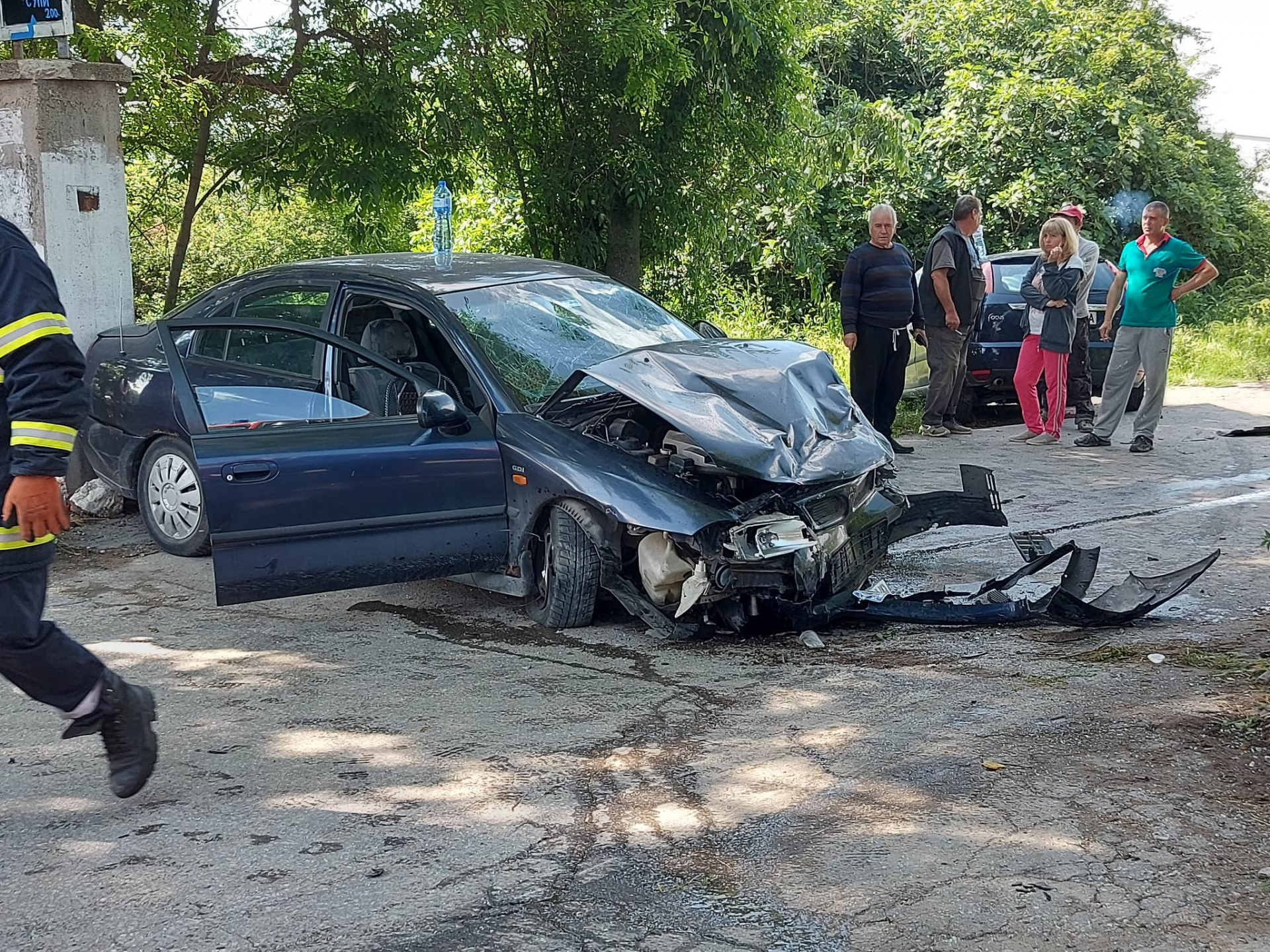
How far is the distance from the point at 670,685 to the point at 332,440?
1746 mm

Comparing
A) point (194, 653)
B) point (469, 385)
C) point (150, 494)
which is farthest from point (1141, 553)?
point (150, 494)

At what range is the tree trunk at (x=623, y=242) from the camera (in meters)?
10.4

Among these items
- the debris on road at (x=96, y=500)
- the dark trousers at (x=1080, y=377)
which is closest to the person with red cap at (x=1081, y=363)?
the dark trousers at (x=1080, y=377)

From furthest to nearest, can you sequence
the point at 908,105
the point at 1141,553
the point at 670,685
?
the point at 908,105 → the point at 1141,553 → the point at 670,685

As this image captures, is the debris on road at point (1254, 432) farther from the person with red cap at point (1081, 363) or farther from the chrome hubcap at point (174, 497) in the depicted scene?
the chrome hubcap at point (174, 497)

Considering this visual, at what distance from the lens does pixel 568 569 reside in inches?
213

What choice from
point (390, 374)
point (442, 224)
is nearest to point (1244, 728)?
point (390, 374)

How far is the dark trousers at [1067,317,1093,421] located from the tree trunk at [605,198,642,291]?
12.5ft

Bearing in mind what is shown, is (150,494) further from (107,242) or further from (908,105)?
(908,105)

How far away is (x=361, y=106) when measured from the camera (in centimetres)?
914

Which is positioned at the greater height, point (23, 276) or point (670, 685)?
point (23, 276)

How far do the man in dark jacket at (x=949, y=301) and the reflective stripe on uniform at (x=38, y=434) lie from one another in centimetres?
797

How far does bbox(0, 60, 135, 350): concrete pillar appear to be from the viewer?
7574 mm

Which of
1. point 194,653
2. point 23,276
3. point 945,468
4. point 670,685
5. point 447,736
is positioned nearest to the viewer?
point 23,276
